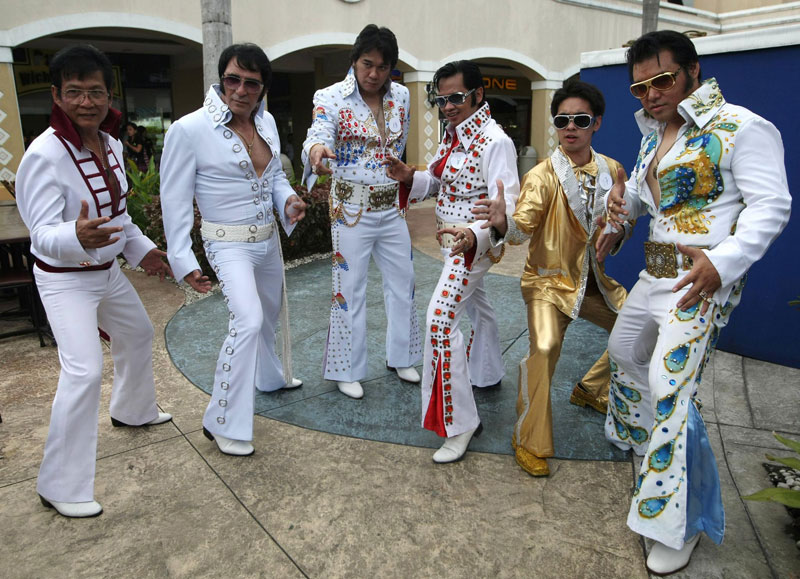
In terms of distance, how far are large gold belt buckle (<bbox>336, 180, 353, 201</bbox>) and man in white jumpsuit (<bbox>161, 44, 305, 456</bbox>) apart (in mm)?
498

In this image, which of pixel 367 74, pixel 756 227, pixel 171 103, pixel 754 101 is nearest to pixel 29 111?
pixel 171 103

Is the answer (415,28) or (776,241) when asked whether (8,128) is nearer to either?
(415,28)

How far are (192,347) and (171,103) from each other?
13006mm

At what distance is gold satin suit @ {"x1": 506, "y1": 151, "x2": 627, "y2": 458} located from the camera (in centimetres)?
313

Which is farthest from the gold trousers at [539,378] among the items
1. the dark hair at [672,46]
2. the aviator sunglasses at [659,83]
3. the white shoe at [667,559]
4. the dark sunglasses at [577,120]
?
the dark hair at [672,46]

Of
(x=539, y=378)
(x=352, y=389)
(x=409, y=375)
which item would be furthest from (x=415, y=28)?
(x=539, y=378)

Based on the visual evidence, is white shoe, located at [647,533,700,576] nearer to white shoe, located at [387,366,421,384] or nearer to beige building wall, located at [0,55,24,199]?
white shoe, located at [387,366,421,384]

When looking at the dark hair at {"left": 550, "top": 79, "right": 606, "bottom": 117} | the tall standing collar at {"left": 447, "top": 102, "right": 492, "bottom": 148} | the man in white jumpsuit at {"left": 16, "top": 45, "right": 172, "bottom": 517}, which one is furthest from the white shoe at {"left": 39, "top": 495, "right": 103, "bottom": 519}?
the dark hair at {"left": 550, "top": 79, "right": 606, "bottom": 117}

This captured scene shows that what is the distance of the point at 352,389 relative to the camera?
4.07 m

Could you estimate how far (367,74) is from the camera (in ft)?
12.3

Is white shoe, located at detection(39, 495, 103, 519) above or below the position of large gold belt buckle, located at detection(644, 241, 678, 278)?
below

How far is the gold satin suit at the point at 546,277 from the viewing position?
313cm

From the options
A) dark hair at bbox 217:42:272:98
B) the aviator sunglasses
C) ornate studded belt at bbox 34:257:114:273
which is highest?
dark hair at bbox 217:42:272:98

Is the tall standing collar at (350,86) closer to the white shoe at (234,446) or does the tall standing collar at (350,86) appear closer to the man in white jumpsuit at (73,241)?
the man in white jumpsuit at (73,241)
